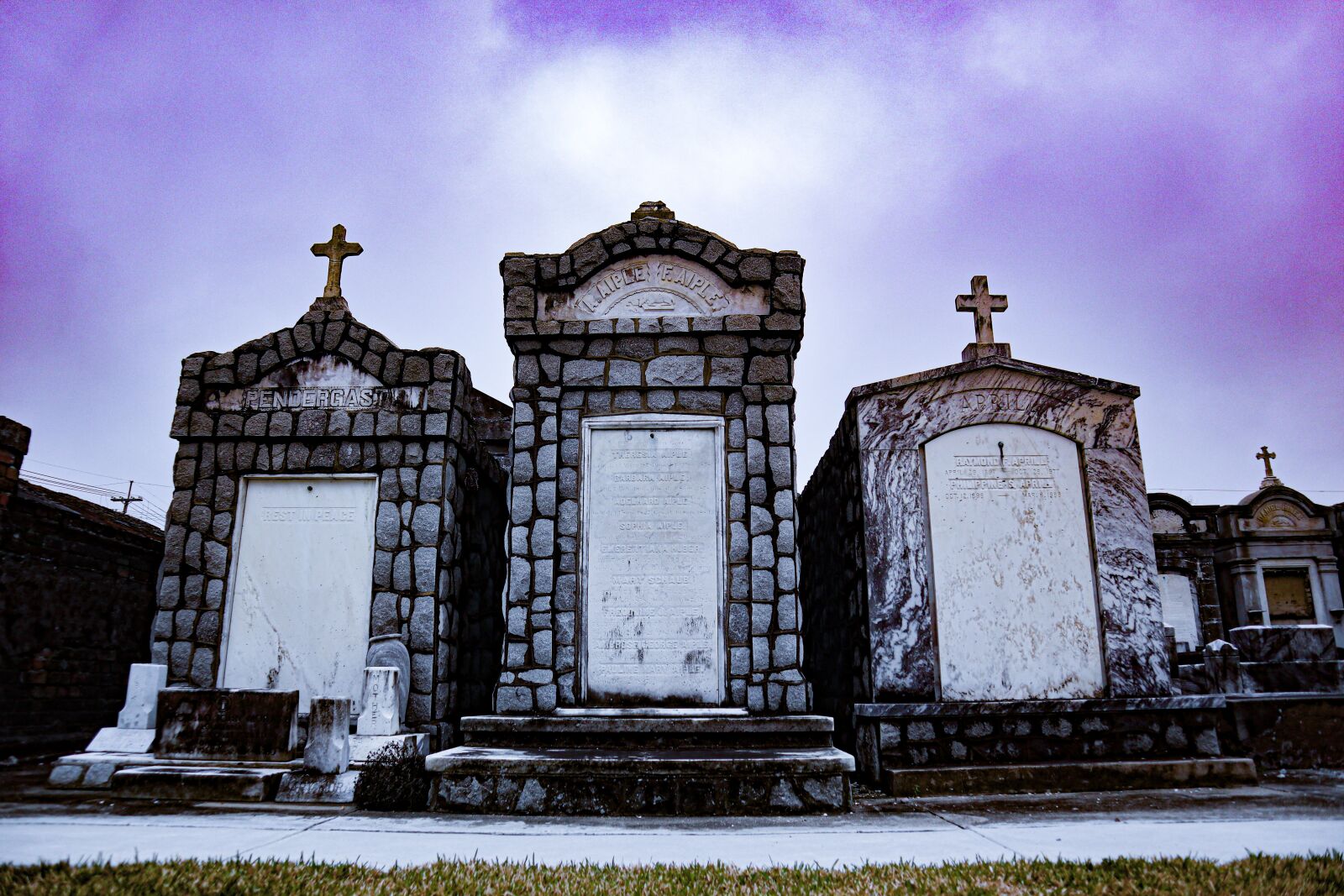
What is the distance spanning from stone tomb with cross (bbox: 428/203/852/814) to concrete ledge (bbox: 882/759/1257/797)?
848 mm

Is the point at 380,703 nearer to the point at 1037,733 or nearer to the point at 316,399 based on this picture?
the point at 316,399

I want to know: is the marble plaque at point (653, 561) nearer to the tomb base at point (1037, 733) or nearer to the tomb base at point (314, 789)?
the tomb base at point (1037, 733)

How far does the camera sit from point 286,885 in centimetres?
342

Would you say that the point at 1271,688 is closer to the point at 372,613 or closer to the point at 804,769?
the point at 804,769

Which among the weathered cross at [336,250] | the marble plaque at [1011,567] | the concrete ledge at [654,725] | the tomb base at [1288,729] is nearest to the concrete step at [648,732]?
the concrete ledge at [654,725]

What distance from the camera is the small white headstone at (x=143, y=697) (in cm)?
638

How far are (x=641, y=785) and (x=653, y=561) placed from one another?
72.6 inches

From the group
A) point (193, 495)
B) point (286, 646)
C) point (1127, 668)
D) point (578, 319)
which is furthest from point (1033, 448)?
point (193, 495)

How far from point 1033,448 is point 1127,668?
1.87 m

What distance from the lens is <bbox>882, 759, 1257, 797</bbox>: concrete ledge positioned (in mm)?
6293

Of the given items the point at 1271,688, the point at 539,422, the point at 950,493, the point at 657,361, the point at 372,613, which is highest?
the point at 657,361

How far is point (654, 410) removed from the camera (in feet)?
23.4

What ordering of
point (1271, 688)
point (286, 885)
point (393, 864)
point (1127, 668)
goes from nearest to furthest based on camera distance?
point (286, 885), point (393, 864), point (1127, 668), point (1271, 688)

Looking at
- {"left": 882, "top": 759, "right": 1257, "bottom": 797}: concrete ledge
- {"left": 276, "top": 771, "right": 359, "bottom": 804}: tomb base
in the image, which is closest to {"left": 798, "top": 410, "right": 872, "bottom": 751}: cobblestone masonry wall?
{"left": 882, "top": 759, "right": 1257, "bottom": 797}: concrete ledge
